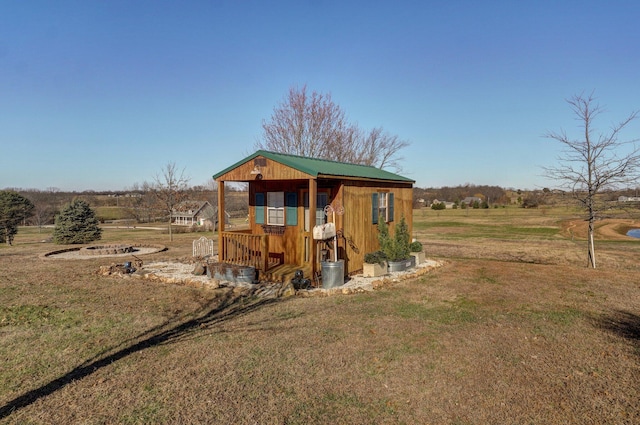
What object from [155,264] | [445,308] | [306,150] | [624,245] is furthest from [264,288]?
[624,245]

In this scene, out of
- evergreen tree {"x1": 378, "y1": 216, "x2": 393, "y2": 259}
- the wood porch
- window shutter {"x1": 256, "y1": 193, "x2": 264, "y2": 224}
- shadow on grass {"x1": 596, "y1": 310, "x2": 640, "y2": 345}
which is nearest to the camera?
shadow on grass {"x1": 596, "y1": 310, "x2": 640, "y2": 345}

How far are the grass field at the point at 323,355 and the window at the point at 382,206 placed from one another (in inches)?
119

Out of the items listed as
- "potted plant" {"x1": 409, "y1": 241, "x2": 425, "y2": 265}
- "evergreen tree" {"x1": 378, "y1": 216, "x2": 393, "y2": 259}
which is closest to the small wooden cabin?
"evergreen tree" {"x1": 378, "y1": 216, "x2": 393, "y2": 259}

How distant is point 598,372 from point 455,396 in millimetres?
1935

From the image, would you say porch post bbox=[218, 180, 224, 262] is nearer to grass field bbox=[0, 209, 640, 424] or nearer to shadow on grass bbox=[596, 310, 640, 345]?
grass field bbox=[0, 209, 640, 424]

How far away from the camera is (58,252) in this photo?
1442 cm

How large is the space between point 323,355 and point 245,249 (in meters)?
5.43

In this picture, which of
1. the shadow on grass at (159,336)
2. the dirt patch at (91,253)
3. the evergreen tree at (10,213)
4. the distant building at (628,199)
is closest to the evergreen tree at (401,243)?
the shadow on grass at (159,336)

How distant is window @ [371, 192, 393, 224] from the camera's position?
442 inches

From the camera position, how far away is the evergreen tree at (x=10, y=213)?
2181 centimetres

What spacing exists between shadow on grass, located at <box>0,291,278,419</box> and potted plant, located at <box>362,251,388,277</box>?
10.9ft

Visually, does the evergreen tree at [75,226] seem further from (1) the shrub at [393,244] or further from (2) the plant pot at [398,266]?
(2) the plant pot at [398,266]

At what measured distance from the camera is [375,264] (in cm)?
1009

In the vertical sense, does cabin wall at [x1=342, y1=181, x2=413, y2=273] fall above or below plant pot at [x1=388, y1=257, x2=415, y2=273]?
above
